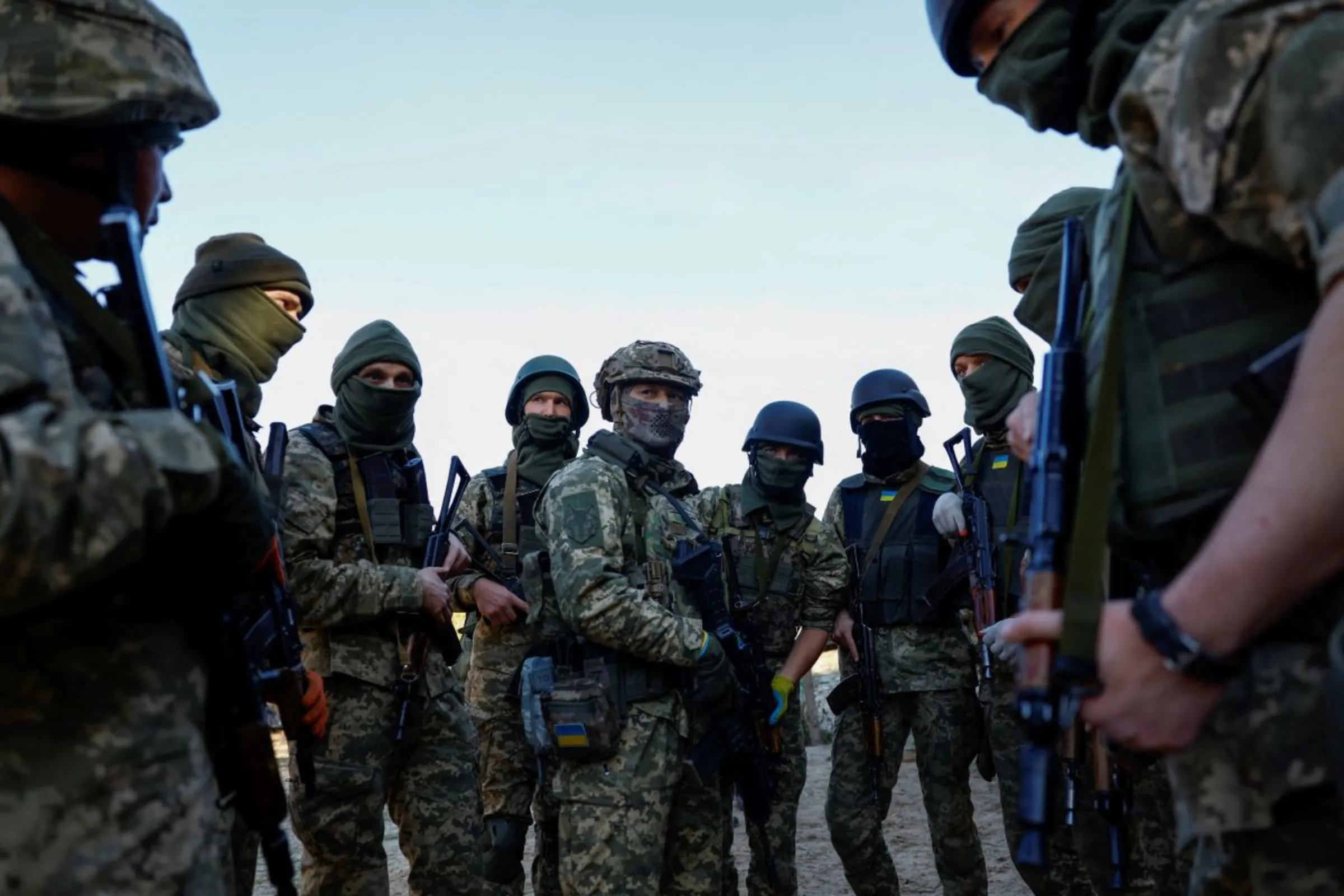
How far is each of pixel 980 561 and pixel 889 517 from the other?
94 centimetres

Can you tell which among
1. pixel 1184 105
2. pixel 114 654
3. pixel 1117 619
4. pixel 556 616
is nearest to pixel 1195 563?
pixel 1117 619

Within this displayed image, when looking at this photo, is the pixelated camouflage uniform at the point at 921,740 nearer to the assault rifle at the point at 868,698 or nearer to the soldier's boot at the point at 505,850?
the assault rifle at the point at 868,698

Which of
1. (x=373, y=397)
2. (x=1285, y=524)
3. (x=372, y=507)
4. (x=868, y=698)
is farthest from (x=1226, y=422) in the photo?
(x=868, y=698)

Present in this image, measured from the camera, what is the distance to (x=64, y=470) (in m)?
1.30

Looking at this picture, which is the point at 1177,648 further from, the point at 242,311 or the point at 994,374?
the point at 994,374

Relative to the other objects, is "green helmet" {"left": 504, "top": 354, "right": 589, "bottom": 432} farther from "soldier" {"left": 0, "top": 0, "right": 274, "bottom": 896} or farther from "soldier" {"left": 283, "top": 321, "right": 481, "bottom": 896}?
"soldier" {"left": 0, "top": 0, "right": 274, "bottom": 896}

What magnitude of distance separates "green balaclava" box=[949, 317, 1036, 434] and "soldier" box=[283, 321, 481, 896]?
284 centimetres

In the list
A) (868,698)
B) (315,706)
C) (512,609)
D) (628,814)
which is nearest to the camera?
(315,706)

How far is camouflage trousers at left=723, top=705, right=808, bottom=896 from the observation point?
5188 mm

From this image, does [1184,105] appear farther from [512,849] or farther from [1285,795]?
[512,849]

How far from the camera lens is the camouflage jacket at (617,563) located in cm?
409

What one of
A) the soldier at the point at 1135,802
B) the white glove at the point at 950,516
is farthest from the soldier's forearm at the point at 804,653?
the soldier at the point at 1135,802

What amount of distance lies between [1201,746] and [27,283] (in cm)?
161

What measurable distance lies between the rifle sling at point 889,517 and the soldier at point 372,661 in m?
2.46
